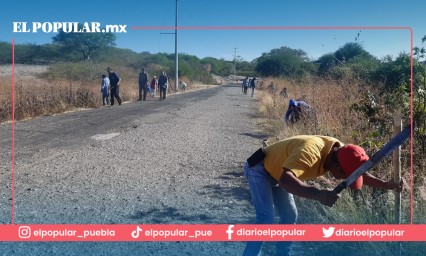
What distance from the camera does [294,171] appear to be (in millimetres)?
2678

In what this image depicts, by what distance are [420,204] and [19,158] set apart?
591cm

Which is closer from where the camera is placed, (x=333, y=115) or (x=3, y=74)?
(x=333, y=115)

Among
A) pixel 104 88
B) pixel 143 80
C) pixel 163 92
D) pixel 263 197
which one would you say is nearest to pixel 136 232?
pixel 263 197

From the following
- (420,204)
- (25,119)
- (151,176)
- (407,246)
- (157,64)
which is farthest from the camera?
(157,64)

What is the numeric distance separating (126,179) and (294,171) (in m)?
3.70

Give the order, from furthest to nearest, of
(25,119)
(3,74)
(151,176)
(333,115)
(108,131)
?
1. (3,74)
2. (25,119)
3. (108,131)
4. (333,115)
5. (151,176)

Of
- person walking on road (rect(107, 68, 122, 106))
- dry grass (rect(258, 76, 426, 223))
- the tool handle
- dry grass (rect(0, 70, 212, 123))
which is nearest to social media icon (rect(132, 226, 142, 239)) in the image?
the tool handle

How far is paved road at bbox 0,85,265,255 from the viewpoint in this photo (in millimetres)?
4340

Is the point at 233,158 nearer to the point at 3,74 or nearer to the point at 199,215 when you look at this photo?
the point at 199,215

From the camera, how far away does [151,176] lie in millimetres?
6188

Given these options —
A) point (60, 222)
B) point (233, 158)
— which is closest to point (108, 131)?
point (233, 158)

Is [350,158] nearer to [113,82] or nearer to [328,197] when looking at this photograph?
[328,197]

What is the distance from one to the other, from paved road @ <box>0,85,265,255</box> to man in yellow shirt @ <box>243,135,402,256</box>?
0.66 m

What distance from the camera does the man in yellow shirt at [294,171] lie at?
2660 millimetres
